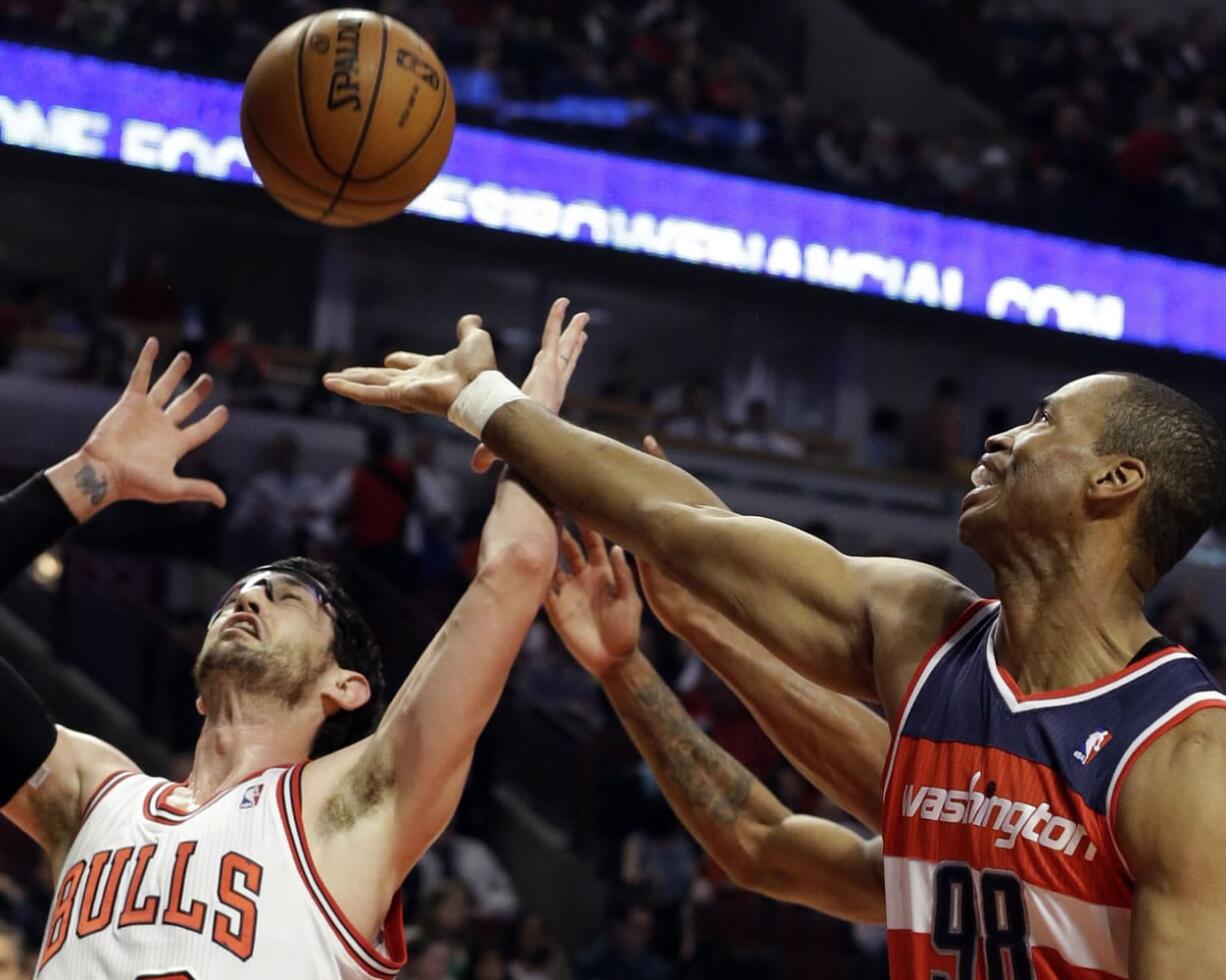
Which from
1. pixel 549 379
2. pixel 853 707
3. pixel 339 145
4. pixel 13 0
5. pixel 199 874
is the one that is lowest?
pixel 199 874

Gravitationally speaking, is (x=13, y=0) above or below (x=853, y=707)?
above

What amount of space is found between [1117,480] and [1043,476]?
4.6 inches

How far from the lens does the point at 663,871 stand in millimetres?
9852

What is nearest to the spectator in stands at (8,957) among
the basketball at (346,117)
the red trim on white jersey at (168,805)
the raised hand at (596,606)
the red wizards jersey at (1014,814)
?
the red trim on white jersey at (168,805)

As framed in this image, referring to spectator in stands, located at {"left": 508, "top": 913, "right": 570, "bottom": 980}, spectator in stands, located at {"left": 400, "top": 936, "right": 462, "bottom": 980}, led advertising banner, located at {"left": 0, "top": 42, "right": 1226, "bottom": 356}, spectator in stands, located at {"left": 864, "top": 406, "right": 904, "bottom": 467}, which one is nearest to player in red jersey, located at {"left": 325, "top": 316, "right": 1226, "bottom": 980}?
spectator in stands, located at {"left": 400, "top": 936, "right": 462, "bottom": 980}

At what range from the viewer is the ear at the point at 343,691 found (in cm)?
342

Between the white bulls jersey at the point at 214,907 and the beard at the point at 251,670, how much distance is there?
0.25 m

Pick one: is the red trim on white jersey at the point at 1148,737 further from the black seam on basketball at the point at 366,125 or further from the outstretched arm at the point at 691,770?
the black seam on basketball at the point at 366,125

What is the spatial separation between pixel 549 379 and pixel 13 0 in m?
11.4

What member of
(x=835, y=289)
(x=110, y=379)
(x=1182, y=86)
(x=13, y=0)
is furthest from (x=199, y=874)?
(x=1182, y=86)

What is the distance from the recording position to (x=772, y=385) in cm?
1778

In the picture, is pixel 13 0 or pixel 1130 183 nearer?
pixel 13 0

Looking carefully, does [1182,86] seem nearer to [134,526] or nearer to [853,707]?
[134,526]

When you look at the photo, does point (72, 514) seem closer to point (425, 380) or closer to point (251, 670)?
point (251, 670)
